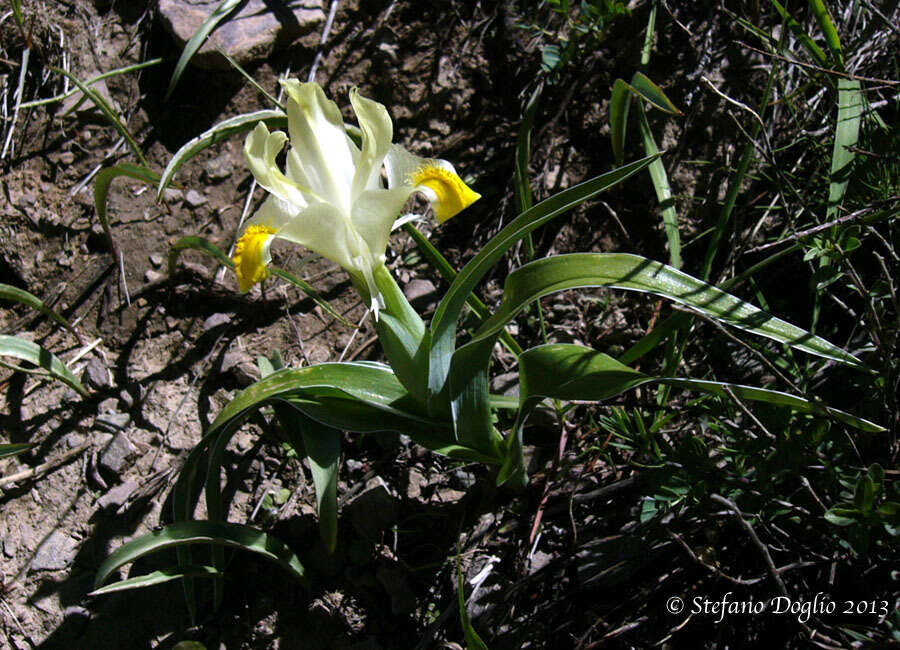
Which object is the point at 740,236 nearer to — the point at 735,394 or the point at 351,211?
the point at 735,394

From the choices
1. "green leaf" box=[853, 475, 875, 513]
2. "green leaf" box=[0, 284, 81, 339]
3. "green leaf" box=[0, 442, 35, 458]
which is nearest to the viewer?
"green leaf" box=[853, 475, 875, 513]

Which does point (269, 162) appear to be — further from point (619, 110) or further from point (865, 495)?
point (865, 495)

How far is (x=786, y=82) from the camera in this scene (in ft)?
5.97

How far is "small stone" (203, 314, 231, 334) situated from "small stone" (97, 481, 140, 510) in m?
0.47

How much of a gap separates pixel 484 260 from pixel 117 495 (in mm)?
1216

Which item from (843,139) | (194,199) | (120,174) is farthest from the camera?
(194,199)

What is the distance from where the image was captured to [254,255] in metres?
1.18

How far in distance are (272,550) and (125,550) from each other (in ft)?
1.00

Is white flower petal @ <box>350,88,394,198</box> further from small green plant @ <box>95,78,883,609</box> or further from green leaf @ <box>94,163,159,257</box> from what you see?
green leaf @ <box>94,163,159,257</box>

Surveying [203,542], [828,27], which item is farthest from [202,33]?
[828,27]

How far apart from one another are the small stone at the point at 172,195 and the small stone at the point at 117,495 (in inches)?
34.8

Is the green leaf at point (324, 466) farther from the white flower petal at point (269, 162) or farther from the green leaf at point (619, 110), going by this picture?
the green leaf at point (619, 110)

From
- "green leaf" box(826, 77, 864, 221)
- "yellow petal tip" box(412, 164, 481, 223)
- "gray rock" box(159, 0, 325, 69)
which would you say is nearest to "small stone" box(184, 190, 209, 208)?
"gray rock" box(159, 0, 325, 69)

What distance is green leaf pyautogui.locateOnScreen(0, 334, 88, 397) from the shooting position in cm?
162
